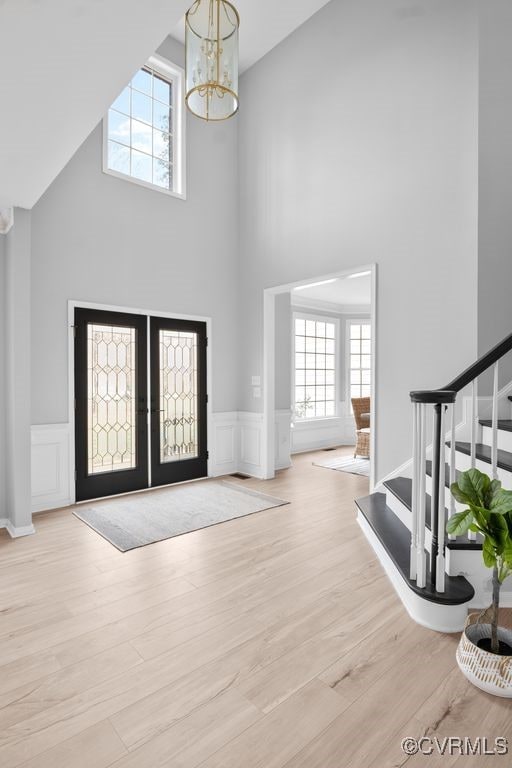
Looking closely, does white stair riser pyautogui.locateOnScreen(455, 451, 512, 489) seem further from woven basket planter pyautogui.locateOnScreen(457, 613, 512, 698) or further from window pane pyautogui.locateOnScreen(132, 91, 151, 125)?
window pane pyautogui.locateOnScreen(132, 91, 151, 125)

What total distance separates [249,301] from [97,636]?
4.37 meters

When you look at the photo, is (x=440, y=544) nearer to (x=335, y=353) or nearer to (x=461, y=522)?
(x=461, y=522)

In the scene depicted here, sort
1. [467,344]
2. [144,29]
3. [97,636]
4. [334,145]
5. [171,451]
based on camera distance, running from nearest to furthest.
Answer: [144,29] → [97,636] → [467,344] → [334,145] → [171,451]

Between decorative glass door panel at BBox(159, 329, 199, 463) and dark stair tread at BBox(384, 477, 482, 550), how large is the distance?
2.72 m

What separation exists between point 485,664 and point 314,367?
676 centimetres

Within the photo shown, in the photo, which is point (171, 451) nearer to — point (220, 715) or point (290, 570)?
point (290, 570)

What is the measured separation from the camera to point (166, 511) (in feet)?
13.6

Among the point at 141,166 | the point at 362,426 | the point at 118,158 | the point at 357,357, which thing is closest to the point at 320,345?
the point at 357,357

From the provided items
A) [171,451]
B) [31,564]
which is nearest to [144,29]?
[31,564]

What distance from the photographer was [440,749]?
58.9 inches

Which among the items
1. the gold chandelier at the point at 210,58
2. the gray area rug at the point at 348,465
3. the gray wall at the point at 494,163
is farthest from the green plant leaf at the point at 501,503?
the gray area rug at the point at 348,465

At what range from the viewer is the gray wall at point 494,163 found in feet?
11.4

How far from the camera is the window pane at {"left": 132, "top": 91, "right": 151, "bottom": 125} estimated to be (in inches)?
201

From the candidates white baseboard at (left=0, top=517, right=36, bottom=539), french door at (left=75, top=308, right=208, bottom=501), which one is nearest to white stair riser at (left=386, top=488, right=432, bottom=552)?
french door at (left=75, top=308, right=208, bottom=501)
